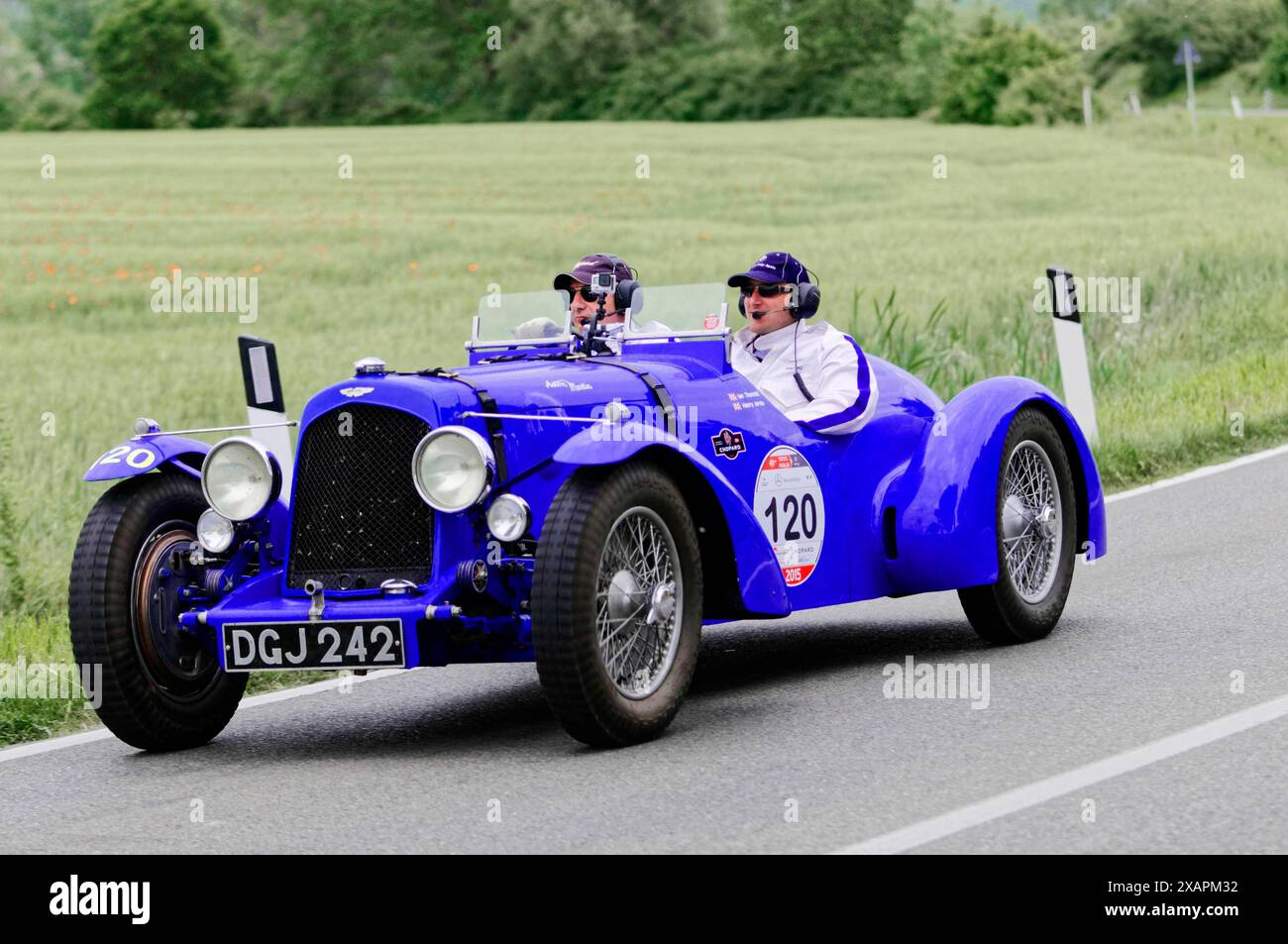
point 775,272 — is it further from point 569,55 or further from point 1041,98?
point 569,55

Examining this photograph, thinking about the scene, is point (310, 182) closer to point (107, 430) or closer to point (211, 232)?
point (211, 232)

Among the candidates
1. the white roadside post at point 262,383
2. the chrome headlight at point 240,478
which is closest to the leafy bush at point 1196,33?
the white roadside post at point 262,383

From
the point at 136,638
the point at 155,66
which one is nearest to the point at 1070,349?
the point at 136,638

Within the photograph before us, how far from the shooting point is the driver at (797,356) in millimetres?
7969

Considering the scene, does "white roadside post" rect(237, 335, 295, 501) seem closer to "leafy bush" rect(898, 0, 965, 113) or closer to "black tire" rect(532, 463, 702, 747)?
"black tire" rect(532, 463, 702, 747)

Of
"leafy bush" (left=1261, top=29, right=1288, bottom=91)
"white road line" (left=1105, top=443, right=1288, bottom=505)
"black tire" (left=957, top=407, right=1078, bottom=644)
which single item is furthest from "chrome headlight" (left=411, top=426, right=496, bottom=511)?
"leafy bush" (left=1261, top=29, right=1288, bottom=91)

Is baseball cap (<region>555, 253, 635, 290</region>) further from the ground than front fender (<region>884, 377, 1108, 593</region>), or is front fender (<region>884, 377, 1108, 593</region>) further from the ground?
baseball cap (<region>555, 253, 635, 290</region>)

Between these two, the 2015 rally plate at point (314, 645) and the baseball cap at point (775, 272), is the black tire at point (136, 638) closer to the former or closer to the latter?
the 2015 rally plate at point (314, 645)

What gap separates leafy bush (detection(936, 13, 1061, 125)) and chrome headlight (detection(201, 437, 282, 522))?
242 ft

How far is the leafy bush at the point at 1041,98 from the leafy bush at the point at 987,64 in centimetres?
152

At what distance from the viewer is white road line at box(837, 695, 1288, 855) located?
536 centimetres
